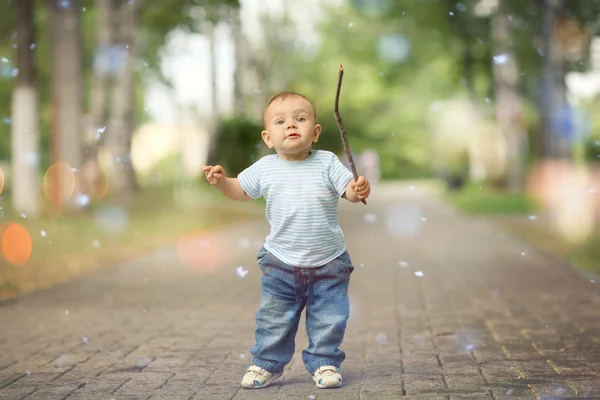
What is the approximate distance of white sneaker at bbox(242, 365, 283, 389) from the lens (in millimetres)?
5230

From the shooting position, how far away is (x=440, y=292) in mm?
9703

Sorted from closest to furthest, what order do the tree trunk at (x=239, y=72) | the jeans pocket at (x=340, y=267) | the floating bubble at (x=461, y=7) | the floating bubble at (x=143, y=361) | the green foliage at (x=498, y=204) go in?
the jeans pocket at (x=340, y=267) < the floating bubble at (x=143, y=361) < the green foliage at (x=498, y=204) < the floating bubble at (x=461, y=7) < the tree trunk at (x=239, y=72)

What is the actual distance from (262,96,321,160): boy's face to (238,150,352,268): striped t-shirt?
0.13 metres

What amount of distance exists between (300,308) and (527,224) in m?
15.3

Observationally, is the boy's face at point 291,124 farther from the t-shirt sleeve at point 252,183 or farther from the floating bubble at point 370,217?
the floating bubble at point 370,217

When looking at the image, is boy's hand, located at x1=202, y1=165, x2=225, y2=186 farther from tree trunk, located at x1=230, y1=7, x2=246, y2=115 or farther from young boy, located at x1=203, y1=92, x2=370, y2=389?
tree trunk, located at x1=230, y1=7, x2=246, y2=115

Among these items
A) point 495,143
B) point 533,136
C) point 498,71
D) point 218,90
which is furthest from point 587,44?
point 218,90

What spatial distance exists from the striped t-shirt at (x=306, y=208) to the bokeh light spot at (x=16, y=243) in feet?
25.8

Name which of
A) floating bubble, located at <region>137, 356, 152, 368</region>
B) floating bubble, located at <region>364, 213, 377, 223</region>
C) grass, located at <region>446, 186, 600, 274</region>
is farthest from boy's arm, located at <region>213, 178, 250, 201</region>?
floating bubble, located at <region>364, 213, 377, 223</region>

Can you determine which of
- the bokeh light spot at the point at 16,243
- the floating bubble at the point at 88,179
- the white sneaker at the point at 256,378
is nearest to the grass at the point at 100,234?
the bokeh light spot at the point at 16,243

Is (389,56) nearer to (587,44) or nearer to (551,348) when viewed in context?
(587,44)

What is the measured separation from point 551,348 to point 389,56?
101ft

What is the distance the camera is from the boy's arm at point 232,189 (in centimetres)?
515

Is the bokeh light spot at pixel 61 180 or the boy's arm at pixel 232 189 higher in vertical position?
the boy's arm at pixel 232 189
